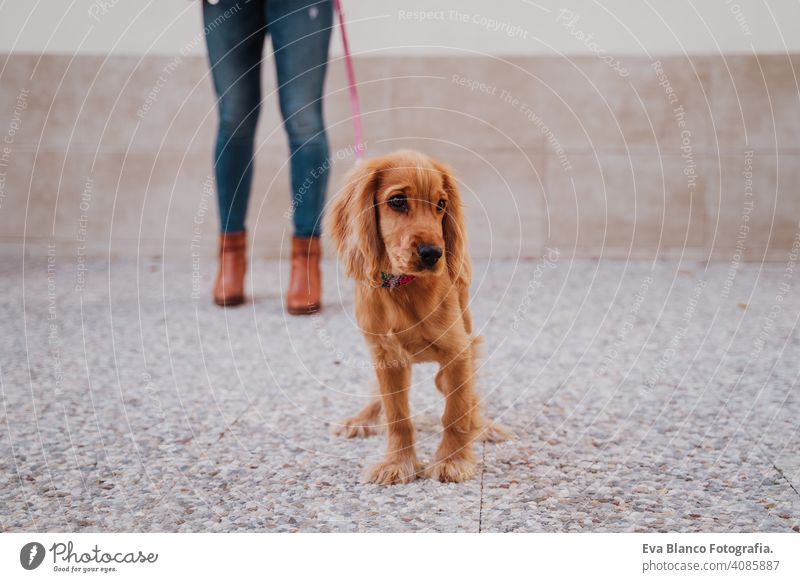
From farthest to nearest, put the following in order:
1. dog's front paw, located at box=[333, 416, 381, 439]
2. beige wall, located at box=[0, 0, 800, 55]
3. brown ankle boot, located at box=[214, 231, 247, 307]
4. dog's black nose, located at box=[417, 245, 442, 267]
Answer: beige wall, located at box=[0, 0, 800, 55], brown ankle boot, located at box=[214, 231, 247, 307], dog's front paw, located at box=[333, 416, 381, 439], dog's black nose, located at box=[417, 245, 442, 267]

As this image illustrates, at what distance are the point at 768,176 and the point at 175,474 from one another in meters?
Result: 4.20

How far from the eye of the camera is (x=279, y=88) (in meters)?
3.15

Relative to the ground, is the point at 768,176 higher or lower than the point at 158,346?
higher

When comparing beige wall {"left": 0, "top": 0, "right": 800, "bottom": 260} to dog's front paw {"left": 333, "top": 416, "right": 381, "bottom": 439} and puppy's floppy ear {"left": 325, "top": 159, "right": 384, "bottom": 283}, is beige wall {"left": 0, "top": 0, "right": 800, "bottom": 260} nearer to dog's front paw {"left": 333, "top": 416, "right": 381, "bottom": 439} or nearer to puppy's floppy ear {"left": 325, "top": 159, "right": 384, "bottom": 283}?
dog's front paw {"left": 333, "top": 416, "right": 381, "bottom": 439}

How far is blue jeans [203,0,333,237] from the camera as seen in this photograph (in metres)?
3.02

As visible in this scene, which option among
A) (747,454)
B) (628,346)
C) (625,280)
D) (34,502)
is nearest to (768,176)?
(625,280)

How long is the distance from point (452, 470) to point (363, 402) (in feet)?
2.15

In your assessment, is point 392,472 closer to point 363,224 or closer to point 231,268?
point 363,224

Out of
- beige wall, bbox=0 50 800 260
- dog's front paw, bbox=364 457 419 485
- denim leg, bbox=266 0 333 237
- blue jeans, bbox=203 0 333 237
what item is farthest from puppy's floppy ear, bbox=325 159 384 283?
beige wall, bbox=0 50 800 260

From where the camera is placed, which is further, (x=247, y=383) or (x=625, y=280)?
(x=625, y=280)

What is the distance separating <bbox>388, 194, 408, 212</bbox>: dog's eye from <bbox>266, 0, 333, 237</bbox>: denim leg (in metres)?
1.16

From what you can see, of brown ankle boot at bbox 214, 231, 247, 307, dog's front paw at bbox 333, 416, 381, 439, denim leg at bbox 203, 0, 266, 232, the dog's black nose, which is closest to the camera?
the dog's black nose
